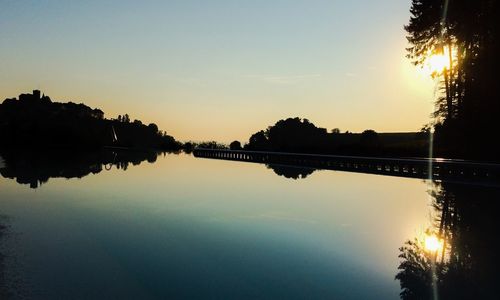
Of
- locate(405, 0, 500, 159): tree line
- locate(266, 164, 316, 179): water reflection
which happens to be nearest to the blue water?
locate(266, 164, 316, 179): water reflection

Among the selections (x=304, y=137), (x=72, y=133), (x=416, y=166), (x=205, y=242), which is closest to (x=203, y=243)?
(x=205, y=242)

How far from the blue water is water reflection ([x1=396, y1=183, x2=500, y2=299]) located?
334 millimetres

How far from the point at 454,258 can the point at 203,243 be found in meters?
5.22

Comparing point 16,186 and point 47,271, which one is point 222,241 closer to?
point 47,271

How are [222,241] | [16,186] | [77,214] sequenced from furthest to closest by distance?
[16,186], [77,214], [222,241]

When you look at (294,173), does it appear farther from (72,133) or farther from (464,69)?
(72,133)

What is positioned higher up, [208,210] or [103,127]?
[103,127]

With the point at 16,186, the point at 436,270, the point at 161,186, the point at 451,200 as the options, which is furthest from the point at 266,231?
the point at 16,186

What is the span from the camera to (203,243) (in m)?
9.34

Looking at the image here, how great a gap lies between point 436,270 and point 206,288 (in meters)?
4.17

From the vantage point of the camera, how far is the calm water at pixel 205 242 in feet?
21.0

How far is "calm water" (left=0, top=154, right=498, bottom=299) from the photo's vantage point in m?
6.40

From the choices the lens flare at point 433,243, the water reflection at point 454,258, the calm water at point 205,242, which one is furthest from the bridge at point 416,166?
the lens flare at point 433,243

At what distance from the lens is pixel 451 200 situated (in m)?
16.6
